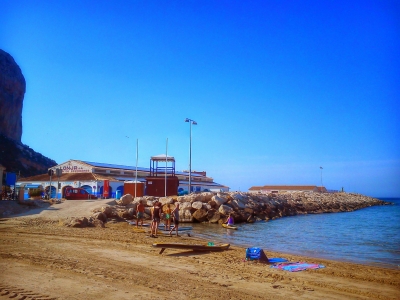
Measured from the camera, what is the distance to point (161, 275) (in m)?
9.28

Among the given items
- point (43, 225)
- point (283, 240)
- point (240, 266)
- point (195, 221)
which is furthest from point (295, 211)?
point (240, 266)

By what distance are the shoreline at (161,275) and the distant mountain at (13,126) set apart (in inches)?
2375

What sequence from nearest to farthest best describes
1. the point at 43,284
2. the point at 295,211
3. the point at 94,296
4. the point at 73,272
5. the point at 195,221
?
1. the point at 94,296
2. the point at 43,284
3. the point at 73,272
4. the point at 195,221
5. the point at 295,211

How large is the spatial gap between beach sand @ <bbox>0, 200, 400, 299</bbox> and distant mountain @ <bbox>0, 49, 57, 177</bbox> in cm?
6047

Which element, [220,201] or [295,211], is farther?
[295,211]

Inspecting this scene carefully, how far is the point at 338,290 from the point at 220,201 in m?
25.2

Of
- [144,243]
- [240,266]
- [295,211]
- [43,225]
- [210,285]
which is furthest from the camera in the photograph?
[295,211]

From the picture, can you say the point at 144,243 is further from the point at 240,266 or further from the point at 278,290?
the point at 278,290

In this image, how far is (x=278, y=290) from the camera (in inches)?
326

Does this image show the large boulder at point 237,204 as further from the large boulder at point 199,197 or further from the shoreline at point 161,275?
the shoreline at point 161,275

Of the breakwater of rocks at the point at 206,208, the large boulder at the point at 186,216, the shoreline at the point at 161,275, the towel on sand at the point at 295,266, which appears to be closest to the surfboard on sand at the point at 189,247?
the shoreline at the point at 161,275

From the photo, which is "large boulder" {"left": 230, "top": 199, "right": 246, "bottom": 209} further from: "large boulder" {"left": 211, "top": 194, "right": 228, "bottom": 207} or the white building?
the white building

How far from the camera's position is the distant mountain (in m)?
69.8

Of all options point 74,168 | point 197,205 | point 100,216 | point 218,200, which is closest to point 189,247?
point 100,216
